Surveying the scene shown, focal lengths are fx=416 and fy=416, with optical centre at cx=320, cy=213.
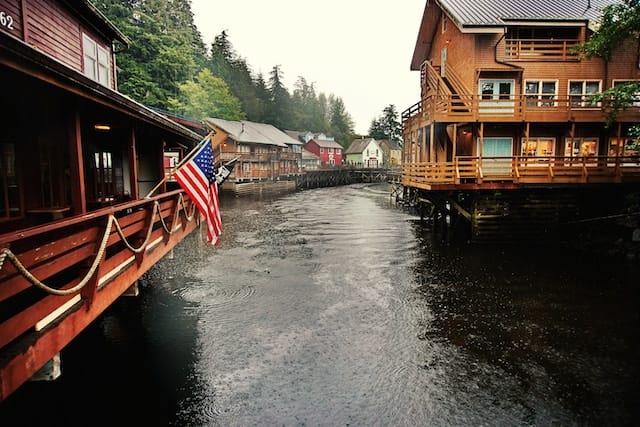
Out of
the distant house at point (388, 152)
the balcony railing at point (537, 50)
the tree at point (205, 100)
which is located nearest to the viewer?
the balcony railing at point (537, 50)

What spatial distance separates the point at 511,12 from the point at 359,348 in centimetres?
2199

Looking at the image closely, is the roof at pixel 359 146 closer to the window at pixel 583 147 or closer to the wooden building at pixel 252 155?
the wooden building at pixel 252 155

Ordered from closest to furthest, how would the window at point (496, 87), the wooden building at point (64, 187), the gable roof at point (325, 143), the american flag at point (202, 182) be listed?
the wooden building at point (64, 187), the american flag at point (202, 182), the window at point (496, 87), the gable roof at point (325, 143)

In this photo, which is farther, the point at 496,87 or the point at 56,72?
the point at 496,87

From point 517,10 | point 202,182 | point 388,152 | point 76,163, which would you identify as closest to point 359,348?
point 202,182

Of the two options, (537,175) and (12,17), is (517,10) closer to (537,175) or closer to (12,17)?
(537,175)

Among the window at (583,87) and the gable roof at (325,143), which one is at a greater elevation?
the gable roof at (325,143)

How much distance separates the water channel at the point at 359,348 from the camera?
694 cm

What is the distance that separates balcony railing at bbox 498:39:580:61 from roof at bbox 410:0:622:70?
108 cm

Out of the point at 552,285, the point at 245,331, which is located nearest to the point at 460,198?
the point at 552,285

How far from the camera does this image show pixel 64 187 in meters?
9.76

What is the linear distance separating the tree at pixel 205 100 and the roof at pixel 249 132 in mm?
2404

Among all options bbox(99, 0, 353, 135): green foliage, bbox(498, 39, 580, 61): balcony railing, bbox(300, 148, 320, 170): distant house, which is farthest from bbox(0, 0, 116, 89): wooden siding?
bbox(300, 148, 320, 170): distant house

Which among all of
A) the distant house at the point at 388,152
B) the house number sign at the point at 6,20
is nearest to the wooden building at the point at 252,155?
the house number sign at the point at 6,20
